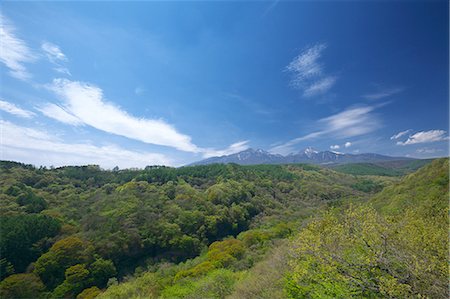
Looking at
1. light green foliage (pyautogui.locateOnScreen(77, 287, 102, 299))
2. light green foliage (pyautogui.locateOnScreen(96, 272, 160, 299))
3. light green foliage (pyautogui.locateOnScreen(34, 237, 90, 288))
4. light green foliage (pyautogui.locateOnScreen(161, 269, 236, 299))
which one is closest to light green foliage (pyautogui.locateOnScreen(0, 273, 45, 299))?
light green foliage (pyautogui.locateOnScreen(34, 237, 90, 288))

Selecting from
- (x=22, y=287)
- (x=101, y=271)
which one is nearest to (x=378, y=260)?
(x=22, y=287)

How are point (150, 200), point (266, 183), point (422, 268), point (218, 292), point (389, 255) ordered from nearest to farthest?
point (422, 268) → point (389, 255) → point (218, 292) → point (150, 200) → point (266, 183)

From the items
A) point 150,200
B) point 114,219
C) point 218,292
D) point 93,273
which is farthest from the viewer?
point 150,200

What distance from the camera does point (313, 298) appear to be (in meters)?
11.2

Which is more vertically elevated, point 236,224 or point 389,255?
point 389,255

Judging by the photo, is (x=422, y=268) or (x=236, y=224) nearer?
(x=422, y=268)

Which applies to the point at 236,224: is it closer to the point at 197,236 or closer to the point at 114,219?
the point at 197,236

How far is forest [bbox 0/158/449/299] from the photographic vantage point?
377 inches

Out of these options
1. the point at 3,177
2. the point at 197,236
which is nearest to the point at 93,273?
the point at 197,236

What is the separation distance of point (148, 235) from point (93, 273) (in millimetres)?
13192

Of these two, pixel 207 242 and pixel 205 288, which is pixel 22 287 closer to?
pixel 205 288

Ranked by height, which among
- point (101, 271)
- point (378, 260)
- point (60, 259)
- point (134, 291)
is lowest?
point (101, 271)

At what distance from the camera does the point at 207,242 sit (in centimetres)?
5200

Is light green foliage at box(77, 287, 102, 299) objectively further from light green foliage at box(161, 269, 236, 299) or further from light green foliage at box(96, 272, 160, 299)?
light green foliage at box(161, 269, 236, 299)
